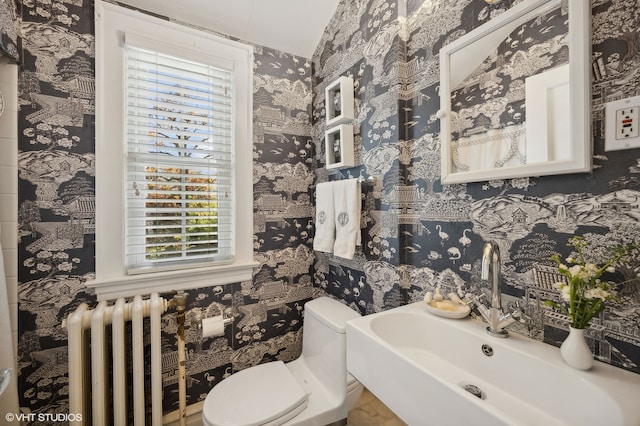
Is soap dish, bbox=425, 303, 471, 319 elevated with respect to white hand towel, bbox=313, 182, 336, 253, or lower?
lower

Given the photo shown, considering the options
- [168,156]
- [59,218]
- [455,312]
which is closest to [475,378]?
[455,312]

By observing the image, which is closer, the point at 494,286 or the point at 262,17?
the point at 494,286

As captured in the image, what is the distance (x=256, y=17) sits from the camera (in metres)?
1.65

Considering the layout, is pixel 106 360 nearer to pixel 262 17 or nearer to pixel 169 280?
pixel 169 280

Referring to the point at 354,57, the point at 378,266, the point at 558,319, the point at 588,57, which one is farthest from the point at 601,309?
the point at 354,57

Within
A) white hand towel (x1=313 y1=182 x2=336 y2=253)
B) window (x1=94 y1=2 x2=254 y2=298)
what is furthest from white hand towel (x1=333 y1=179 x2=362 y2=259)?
window (x1=94 y1=2 x2=254 y2=298)

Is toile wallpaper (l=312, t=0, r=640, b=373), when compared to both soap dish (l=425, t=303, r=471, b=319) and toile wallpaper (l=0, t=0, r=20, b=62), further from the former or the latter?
toile wallpaper (l=0, t=0, r=20, b=62)

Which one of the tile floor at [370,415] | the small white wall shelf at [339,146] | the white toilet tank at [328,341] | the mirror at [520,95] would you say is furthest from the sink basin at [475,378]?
the small white wall shelf at [339,146]

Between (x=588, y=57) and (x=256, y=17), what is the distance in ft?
5.32

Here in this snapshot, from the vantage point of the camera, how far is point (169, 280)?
1.50 m

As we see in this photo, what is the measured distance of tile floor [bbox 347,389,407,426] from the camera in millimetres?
1489

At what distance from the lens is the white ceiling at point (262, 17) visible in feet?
4.99

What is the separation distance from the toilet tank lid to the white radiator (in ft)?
2.61

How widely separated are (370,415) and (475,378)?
0.90 meters
